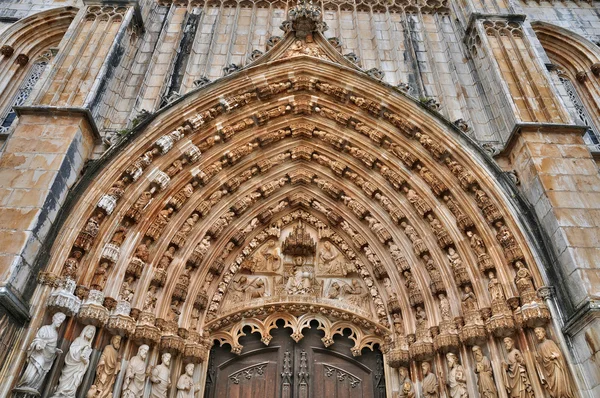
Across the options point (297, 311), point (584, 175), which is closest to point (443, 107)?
point (584, 175)

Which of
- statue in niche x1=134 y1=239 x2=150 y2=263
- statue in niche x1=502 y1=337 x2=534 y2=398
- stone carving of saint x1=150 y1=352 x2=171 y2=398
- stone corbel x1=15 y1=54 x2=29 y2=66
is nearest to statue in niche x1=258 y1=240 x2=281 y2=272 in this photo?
statue in niche x1=134 y1=239 x2=150 y2=263

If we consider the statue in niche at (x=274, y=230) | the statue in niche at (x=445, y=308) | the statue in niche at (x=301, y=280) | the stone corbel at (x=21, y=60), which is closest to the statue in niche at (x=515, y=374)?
the statue in niche at (x=445, y=308)

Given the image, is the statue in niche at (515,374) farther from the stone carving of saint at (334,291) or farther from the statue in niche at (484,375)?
the stone carving of saint at (334,291)

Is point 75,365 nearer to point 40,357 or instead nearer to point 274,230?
point 40,357

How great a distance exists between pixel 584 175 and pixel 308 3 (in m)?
5.97

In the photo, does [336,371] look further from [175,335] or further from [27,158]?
[27,158]

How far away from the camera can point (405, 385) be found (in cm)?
602

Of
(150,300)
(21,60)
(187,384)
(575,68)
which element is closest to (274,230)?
(150,300)

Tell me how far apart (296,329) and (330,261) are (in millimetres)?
1318

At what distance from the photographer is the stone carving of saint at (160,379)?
5.70 m

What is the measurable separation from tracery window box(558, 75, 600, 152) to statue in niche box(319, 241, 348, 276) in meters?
4.57

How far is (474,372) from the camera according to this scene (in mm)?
5707

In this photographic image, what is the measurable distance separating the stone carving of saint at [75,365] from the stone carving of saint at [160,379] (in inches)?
32.9

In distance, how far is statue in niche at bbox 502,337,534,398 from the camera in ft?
17.0
